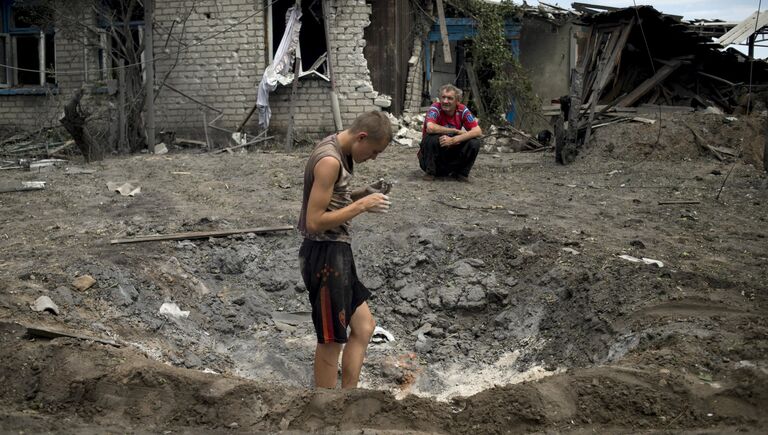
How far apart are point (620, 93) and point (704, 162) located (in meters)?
3.17

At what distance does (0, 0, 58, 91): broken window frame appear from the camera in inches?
616

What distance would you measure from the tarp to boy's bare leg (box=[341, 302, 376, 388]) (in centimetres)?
1053

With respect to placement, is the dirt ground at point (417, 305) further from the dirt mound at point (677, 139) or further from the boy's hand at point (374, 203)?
the dirt mound at point (677, 139)

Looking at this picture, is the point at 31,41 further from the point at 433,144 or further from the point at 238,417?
the point at 238,417

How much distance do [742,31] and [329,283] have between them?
12128 mm

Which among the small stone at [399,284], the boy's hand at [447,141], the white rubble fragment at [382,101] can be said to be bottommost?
the small stone at [399,284]

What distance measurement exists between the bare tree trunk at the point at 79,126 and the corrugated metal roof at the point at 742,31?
419 inches

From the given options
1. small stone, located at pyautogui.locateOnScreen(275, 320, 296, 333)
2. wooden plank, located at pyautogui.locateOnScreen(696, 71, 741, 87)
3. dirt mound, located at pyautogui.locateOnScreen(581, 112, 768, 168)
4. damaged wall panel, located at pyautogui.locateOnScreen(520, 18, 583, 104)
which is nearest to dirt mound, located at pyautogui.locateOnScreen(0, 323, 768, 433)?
small stone, located at pyautogui.locateOnScreen(275, 320, 296, 333)

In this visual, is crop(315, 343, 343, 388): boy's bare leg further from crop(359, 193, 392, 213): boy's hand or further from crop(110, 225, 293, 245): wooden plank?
crop(110, 225, 293, 245): wooden plank

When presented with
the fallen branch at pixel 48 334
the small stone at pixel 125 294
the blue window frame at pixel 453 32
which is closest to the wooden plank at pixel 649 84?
the blue window frame at pixel 453 32

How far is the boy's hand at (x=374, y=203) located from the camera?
366 centimetres

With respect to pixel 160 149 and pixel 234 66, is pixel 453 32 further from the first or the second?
pixel 160 149

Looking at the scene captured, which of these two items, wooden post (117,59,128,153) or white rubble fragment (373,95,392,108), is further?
white rubble fragment (373,95,392,108)

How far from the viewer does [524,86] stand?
15.6m
